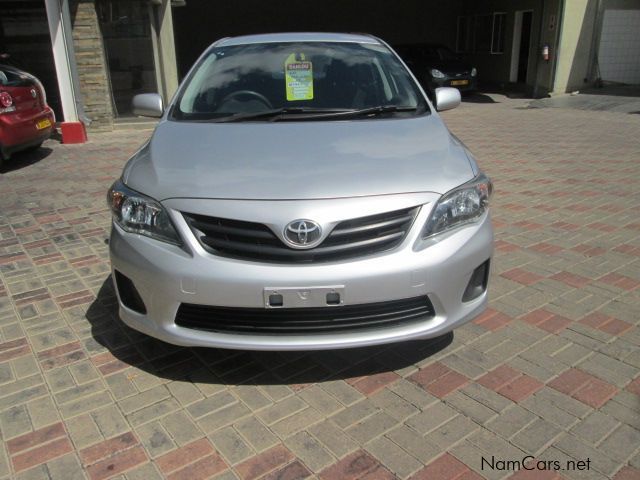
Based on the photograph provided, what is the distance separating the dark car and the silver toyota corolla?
14.0 m

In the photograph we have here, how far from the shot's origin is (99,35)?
10344mm

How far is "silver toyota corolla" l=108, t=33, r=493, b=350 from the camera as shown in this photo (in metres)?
2.40

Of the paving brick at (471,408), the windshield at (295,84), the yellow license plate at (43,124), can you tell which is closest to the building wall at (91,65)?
the yellow license plate at (43,124)

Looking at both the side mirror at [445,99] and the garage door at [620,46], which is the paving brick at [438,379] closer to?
the side mirror at [445,99]

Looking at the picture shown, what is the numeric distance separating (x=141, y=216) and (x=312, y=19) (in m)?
21.2

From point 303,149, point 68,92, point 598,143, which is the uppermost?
point 303,149

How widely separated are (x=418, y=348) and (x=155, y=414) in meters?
1.41

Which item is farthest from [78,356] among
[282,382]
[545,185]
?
[545,185]

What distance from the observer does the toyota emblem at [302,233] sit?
7.80ft

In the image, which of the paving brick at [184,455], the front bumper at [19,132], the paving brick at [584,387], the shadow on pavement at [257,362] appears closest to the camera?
the paving brick at [184,455]

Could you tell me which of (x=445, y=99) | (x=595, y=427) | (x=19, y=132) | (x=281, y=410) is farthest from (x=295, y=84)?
(x=19, y=132)

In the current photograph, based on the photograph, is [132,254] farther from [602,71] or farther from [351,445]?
[602,71]

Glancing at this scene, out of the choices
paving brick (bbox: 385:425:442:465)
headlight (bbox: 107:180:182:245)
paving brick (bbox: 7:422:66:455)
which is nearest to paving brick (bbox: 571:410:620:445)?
paving brick (bbox: 385:425:442:465)

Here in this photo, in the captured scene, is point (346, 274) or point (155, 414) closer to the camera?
point (346, 274)
